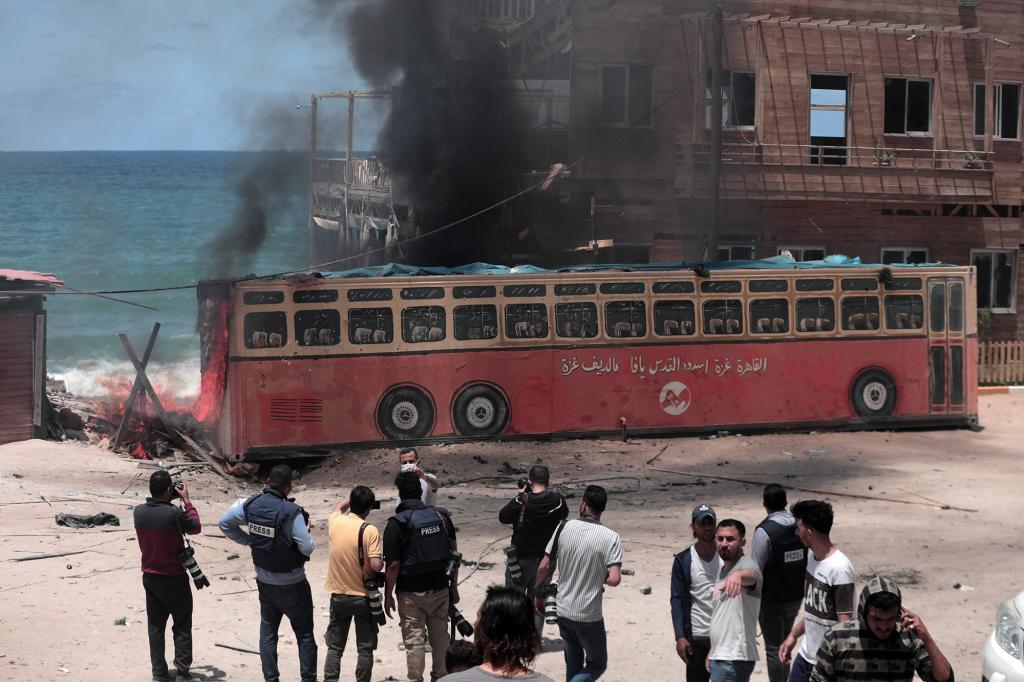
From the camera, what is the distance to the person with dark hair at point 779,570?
291 inches

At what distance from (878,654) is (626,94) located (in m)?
22.1

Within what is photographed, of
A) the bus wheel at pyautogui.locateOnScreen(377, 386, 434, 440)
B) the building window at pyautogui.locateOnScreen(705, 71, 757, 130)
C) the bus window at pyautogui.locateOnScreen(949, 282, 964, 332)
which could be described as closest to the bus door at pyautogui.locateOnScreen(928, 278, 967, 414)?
the bus window at pyautogui.locateOnScreen(949, 282, 964, 332)

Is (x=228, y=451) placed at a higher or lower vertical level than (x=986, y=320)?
lower

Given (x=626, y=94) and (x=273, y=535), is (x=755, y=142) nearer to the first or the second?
(x=626, y=94)

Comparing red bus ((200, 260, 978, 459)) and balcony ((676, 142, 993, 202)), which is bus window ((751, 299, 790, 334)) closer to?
red bus ((200, 260, 978, 459))

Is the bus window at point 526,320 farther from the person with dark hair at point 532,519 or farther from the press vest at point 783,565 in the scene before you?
the press vest at point 783,565

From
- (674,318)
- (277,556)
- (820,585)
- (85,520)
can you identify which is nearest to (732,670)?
(820,585)

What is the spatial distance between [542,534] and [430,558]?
119 cm

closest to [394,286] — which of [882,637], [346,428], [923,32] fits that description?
[346,428]

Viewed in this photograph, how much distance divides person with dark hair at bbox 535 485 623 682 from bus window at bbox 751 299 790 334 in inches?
499

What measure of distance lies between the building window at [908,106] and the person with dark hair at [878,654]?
24.0m

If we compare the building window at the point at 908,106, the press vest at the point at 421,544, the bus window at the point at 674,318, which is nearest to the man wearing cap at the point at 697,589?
the press vest at the point at 421,544

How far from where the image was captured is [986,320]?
89.7 feet

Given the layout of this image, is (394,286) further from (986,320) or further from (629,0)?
(986,320)
